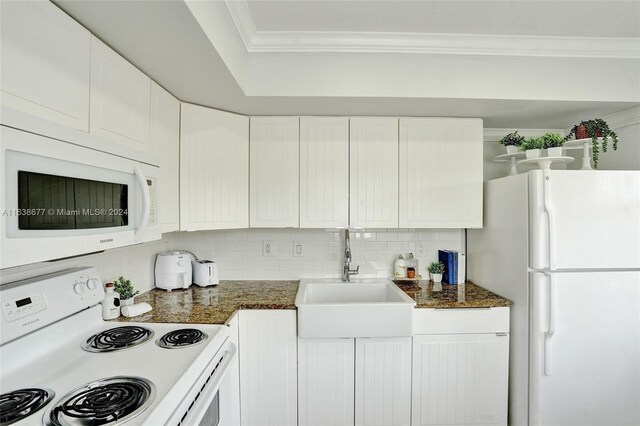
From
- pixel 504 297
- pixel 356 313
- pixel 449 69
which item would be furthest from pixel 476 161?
pixel 356 313

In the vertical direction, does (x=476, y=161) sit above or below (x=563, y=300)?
above

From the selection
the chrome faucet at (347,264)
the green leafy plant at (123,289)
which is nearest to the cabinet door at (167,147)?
the green leafy plant at (123,289)

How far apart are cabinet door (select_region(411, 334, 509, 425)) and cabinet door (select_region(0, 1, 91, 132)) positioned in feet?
6.85

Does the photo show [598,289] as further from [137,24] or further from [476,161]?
[137,24]

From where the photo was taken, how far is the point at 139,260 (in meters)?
2.09

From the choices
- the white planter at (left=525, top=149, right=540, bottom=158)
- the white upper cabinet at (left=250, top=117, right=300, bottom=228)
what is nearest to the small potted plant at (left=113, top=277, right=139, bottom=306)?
the white upper cabinet at (left=250, top=117, right=300, bottom=228)

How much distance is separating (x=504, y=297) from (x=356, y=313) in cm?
99

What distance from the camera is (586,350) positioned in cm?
177

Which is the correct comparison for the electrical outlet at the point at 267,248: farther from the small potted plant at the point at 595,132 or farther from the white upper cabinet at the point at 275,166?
the small potted plant at the point at 595,132

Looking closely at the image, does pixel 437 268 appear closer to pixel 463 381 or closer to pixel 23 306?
pixel 463 381

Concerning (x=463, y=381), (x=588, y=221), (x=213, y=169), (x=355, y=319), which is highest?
(x=213, y=169)

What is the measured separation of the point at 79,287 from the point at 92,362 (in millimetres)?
396

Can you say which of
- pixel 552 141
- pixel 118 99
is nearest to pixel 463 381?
pixel 552 141

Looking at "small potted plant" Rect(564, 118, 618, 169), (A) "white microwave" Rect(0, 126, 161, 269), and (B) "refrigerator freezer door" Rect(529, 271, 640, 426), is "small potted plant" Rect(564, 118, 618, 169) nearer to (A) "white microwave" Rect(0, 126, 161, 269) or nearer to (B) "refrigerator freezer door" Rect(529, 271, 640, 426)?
(B) "refrigerator freezer door" Rect(529, 271, 640, 426)
